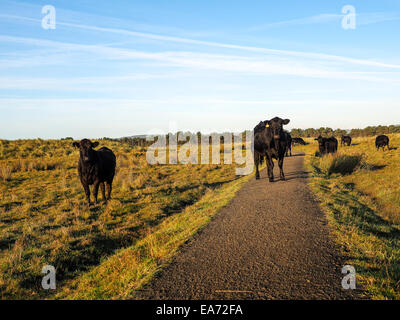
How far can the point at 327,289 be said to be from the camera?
127 inches

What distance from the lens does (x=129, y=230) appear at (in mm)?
8484

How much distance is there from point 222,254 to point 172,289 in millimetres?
1284

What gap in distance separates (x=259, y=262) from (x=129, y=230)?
5.58 metres

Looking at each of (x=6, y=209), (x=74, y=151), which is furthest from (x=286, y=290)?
(x=74, y=151)

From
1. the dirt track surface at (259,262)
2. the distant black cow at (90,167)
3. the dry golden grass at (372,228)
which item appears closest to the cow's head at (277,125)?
the dry golden grass at (372,228)

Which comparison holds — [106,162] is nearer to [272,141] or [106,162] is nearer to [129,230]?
[129,230]

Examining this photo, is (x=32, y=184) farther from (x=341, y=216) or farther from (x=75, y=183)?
(x=341, y=216)

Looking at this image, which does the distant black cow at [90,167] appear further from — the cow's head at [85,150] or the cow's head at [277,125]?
the cow's head at [277,125]

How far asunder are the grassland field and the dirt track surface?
0.31m

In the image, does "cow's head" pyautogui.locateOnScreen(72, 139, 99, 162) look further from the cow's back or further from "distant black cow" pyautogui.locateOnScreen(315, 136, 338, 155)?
"distant black cow" pyautogui.locateOnScreen(315, 136, 338, 155)

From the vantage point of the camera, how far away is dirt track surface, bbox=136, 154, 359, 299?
10.8 ft

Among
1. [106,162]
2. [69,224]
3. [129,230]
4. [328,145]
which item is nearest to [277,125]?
[129,230]

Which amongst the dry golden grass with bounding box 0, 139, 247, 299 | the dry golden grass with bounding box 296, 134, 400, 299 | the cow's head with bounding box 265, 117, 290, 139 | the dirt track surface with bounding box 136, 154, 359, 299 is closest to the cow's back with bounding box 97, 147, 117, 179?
the dry golden grass with bounding box 0, 139, 247, 299

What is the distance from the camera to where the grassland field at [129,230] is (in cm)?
425
